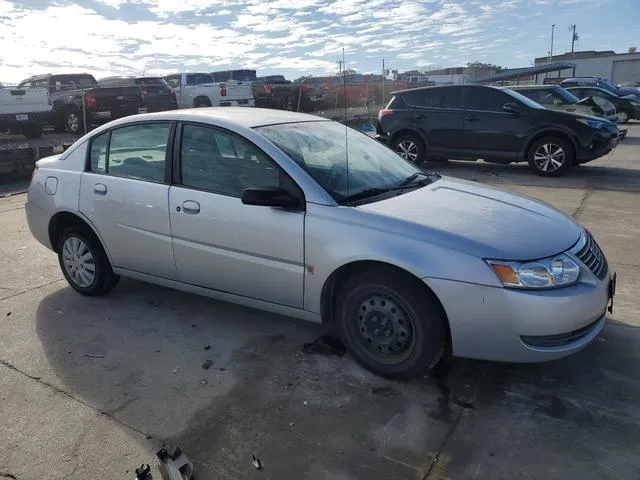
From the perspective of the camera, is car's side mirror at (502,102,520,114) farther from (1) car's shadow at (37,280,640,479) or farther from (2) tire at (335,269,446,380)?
(2) tire at (335,269,446,380)

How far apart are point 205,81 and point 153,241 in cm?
1819

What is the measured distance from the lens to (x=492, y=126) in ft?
34.6

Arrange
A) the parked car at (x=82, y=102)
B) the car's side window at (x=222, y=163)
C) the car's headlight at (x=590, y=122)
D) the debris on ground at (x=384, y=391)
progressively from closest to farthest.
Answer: the debris on ground at (x=384, y=391)
the car's side window at (x=222, y=163)
the car's headlight at (x=590, y=122)
the parked car at (x=82, y=102)

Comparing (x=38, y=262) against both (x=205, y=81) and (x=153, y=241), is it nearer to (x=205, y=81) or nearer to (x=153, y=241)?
(x=153, y=241)

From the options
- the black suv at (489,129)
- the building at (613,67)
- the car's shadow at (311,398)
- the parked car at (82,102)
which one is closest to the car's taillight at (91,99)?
the parked car at (82,102)

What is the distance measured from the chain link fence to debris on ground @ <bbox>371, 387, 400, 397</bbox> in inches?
240

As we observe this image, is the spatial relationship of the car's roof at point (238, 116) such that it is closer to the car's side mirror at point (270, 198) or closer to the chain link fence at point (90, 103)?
the car's side mirror at point (270, 198)

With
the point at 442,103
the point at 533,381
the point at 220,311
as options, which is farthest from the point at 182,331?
the point at 442,103

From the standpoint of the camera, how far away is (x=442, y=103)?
36.6ft

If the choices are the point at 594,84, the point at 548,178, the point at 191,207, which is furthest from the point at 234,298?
the point at 594,84

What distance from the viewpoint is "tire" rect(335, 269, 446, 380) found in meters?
3.04

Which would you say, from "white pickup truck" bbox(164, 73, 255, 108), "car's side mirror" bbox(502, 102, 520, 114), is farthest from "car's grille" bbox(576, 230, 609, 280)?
"white pickup truck" bbox(164, 73, 255, 108)

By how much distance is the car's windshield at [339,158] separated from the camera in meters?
3.53

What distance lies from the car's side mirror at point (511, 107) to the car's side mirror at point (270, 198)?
835 centimetres
